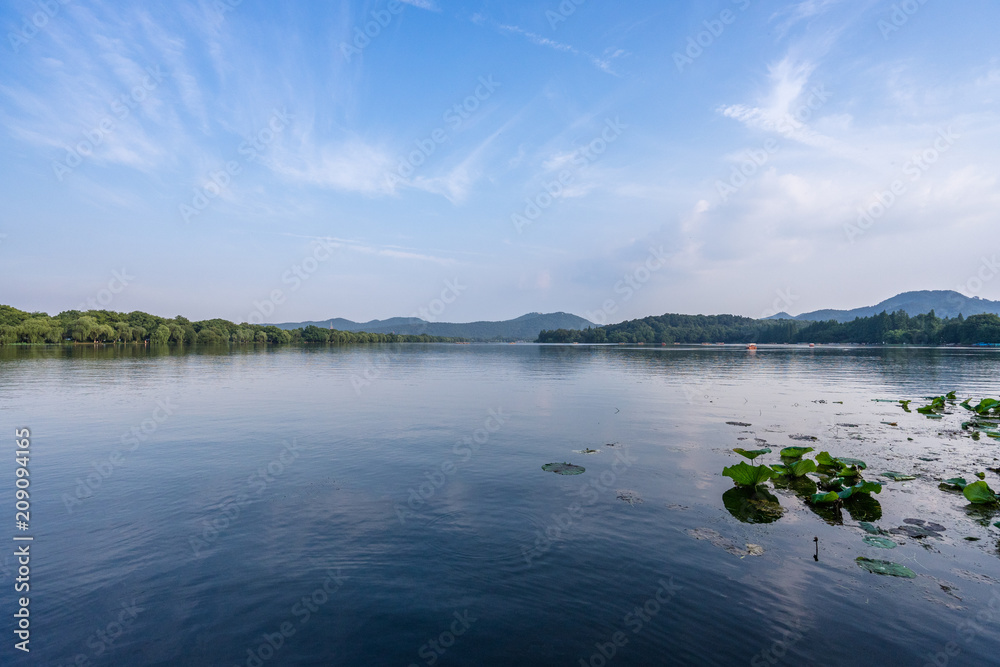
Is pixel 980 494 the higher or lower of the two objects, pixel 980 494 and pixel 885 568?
the higher

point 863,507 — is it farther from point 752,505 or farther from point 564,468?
point 564,468

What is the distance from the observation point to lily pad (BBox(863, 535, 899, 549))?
9.99 metres

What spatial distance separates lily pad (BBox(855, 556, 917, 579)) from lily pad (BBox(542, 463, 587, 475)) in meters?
7.74

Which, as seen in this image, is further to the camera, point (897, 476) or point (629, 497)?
point (897, 476)

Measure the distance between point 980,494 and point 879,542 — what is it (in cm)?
478

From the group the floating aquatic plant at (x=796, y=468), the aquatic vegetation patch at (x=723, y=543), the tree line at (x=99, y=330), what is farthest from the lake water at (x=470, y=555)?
the tree line at (x=99, y=330)

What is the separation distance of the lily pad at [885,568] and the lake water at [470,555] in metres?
0.20

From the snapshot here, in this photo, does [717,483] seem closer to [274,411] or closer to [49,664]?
[49,664]

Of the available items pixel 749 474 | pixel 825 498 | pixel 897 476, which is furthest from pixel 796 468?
pixel 897 476

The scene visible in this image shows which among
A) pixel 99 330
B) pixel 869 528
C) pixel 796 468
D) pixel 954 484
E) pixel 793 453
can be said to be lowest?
pixel 869 528

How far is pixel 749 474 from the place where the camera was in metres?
12.9

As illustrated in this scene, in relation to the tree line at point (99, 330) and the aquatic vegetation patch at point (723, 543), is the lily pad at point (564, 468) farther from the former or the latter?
the tree line at point (99, 330)

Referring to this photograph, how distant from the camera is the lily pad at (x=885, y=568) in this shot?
8.78 metres

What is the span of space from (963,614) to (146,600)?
13949mm
